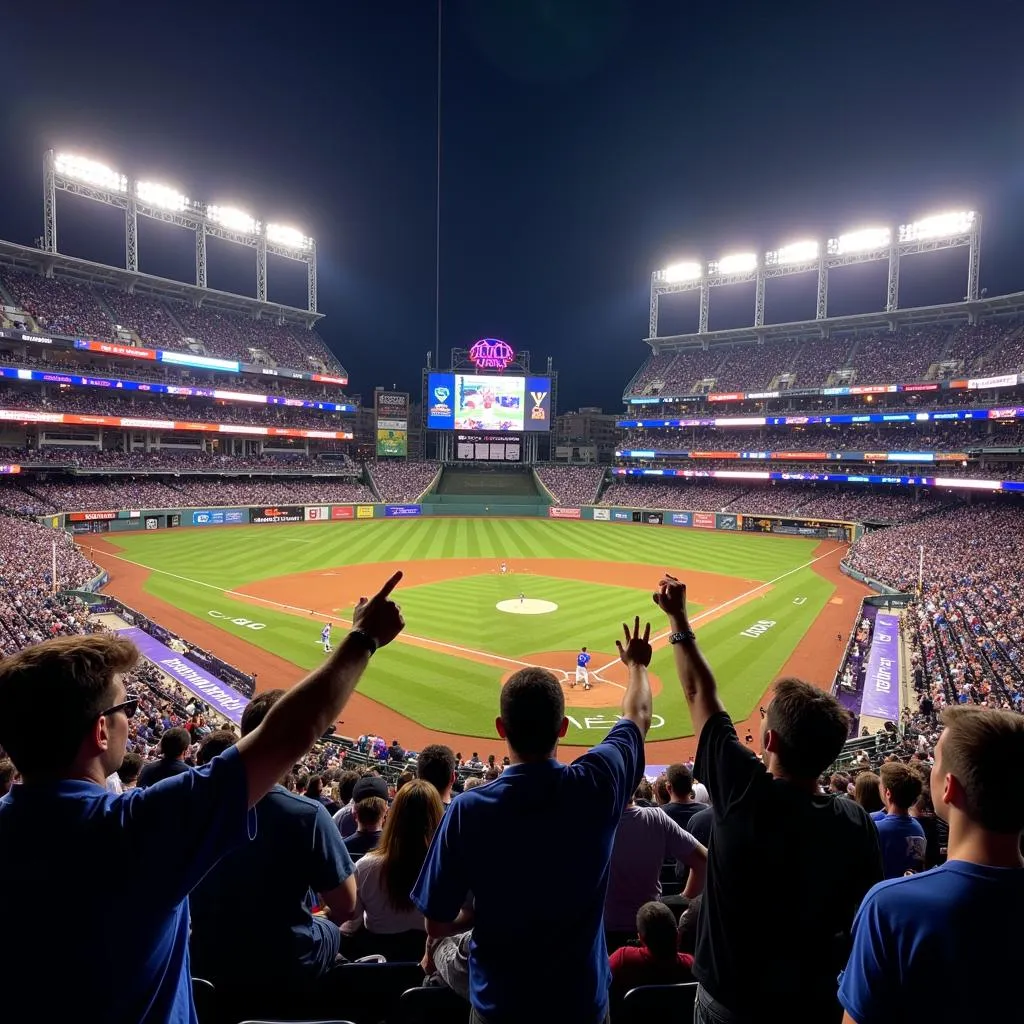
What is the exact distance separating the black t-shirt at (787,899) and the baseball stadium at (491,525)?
172 mm

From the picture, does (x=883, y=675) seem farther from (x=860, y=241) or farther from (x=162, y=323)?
(x=162, y=323)

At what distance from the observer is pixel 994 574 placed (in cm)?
3344

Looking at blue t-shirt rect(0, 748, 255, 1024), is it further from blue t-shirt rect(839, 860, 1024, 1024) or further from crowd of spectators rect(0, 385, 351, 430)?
crowd of spectators rect(0, 385, 351, 430)

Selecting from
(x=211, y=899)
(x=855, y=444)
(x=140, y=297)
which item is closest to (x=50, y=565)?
(x=211, y=899)

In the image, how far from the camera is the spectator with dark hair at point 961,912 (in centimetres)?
212

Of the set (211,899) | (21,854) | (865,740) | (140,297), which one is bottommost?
(865,740)

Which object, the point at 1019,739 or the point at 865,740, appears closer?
the point at 1019,739

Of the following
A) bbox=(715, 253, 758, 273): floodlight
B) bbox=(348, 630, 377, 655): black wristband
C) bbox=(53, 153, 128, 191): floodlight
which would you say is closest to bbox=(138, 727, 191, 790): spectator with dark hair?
bbox=(348, 630, 377, 655): black wristband

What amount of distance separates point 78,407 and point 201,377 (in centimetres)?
1430

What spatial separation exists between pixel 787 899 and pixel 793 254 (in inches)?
3384

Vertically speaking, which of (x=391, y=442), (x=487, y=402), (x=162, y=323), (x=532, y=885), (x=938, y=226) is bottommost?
(x=532, y=885)

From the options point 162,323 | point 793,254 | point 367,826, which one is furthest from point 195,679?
point 793,254

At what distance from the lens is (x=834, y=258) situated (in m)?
73.2

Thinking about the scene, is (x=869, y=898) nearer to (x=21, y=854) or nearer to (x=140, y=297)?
(x=21, y=854)
